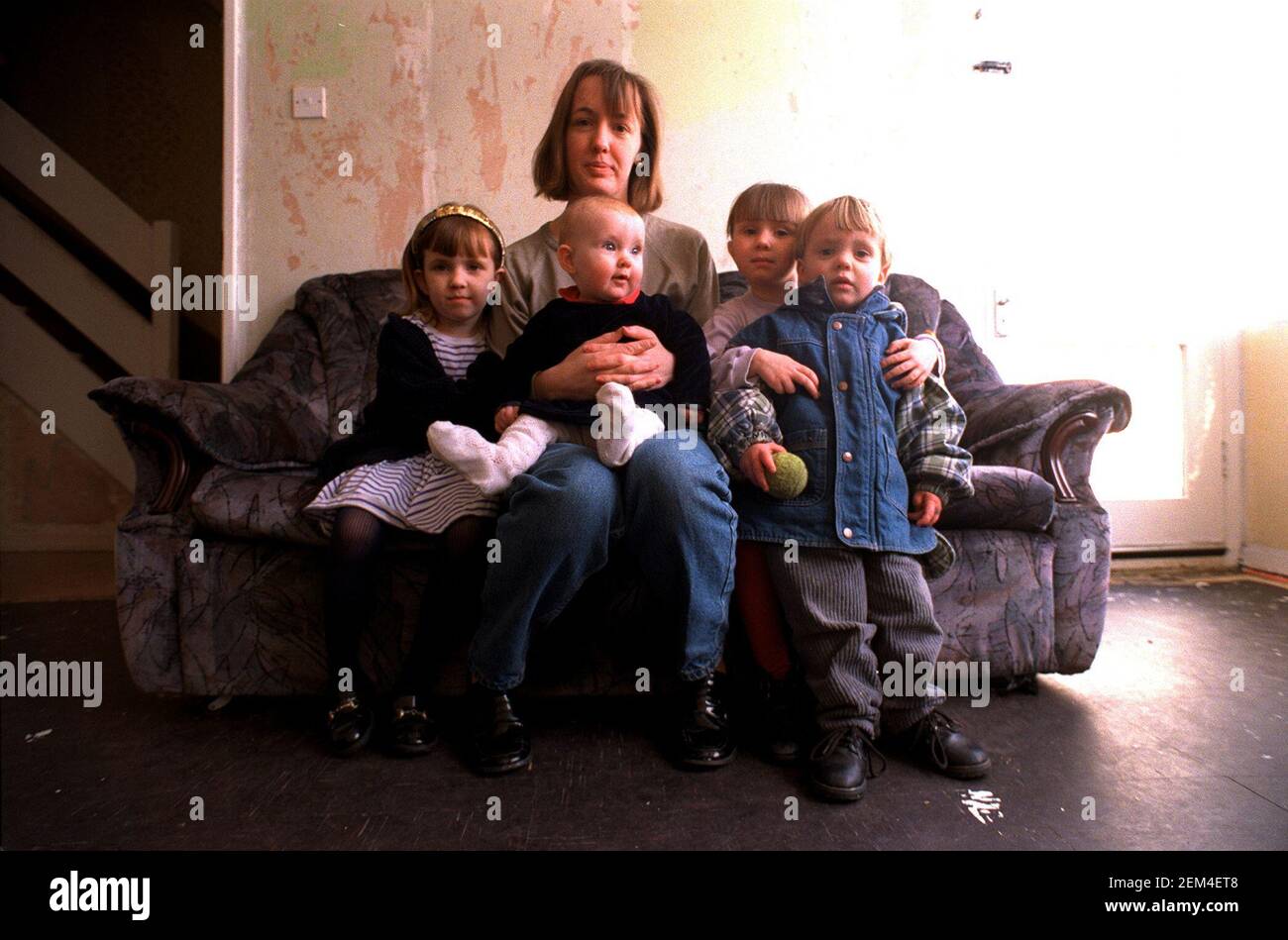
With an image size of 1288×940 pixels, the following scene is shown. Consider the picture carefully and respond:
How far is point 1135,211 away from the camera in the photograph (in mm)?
2604

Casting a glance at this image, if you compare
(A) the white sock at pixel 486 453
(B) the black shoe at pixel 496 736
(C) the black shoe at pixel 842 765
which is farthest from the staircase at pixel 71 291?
(C) the black shoe at pixel 842 765

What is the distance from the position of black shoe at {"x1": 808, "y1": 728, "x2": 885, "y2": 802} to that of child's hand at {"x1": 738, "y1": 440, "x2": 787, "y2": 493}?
0.41 m

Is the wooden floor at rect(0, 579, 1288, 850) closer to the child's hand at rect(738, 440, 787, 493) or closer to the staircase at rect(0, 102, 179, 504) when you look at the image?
the child's hand at rect(738, 440, 787, 493)

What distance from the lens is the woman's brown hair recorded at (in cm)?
155

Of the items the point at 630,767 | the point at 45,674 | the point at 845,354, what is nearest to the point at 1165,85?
the point at 845,354

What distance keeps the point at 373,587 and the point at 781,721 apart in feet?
2.47

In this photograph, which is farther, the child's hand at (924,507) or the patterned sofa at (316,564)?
the patterned sofa at (316,564)

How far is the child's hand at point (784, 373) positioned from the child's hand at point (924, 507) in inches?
9.9

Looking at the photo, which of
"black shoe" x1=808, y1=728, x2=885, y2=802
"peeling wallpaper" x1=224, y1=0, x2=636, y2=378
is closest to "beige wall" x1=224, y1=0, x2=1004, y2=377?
"peeling wallpaper" x1=224, y1=0, x2=636, y2=378

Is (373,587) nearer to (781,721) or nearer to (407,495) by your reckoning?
(407,495)

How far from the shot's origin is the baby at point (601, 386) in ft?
4.01

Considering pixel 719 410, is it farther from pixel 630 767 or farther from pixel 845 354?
pixel 630 767

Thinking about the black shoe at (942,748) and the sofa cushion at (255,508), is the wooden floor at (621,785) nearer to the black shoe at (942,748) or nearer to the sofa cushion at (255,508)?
the black shoe at (942,748)

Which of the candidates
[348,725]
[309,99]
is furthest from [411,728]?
[309,99]
